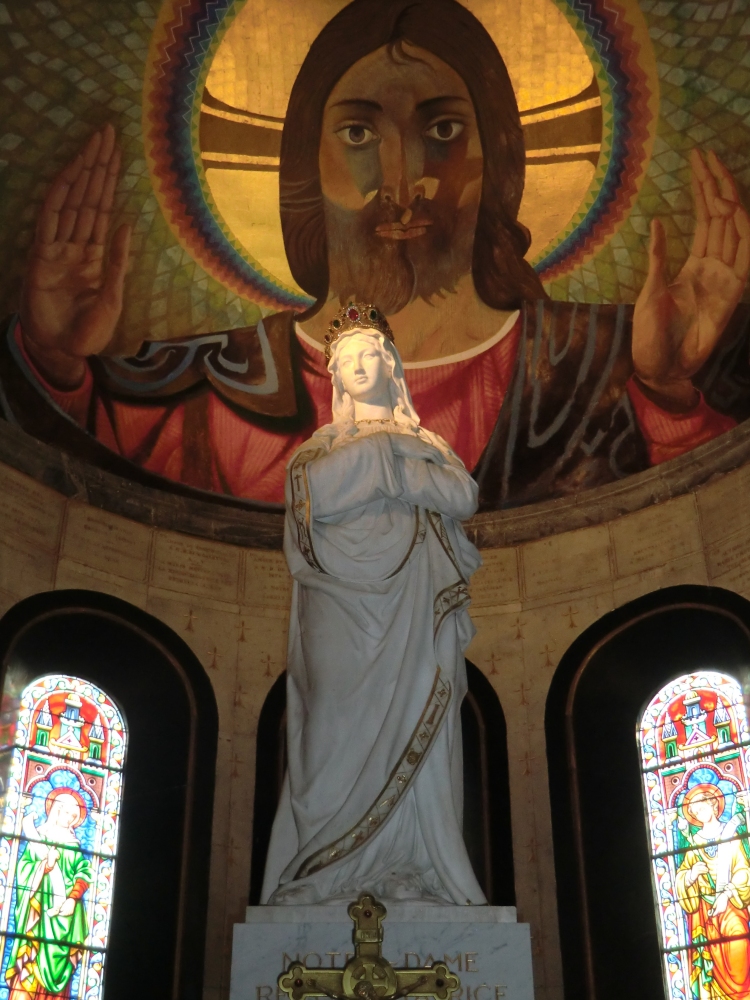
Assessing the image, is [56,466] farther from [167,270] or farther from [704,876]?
[704,876]

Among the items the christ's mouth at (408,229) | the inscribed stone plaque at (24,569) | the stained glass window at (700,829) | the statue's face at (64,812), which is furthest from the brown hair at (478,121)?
the statue's face at (64,812)

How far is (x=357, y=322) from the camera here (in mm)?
6594

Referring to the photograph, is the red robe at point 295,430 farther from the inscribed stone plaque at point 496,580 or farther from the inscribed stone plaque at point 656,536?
the inscribed stone plaque at point 496,580

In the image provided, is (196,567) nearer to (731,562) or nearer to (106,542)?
(106,542)

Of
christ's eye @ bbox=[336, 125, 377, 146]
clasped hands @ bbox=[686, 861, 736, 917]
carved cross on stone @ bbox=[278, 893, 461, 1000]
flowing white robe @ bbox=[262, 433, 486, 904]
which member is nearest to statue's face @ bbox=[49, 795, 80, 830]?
clasped hands @ bbox=[686, 861, 736, 917]

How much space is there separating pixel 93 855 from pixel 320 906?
17.3ft

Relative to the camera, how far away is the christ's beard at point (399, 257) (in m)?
12.2

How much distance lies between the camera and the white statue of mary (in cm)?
505

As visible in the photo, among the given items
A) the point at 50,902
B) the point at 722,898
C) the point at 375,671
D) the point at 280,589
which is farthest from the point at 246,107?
the point at 375,671

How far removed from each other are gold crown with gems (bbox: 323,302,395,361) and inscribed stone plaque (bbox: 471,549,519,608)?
465cm

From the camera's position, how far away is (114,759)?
10.1 meters

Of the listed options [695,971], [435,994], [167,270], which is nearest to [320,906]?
[435,994]

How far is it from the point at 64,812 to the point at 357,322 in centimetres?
486

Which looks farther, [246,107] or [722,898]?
[246,107]
